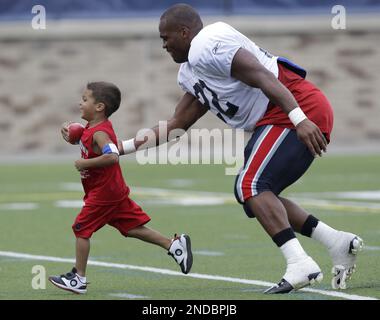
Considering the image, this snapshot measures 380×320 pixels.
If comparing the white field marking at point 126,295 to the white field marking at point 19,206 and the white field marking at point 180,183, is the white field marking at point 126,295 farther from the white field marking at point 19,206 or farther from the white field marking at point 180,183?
the white field marking at point 180,183

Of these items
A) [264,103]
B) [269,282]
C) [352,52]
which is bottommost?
[269,282]

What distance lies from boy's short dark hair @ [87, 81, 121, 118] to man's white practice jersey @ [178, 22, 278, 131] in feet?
1.52

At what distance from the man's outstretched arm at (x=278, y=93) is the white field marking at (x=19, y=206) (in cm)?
716

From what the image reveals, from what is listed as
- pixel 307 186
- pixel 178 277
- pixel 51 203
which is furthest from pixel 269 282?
pixel 307 186

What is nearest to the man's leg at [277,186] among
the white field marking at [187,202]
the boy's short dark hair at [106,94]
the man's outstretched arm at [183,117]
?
the man's outstretched arm at [183,117]

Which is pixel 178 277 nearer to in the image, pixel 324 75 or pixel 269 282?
pixel 269 282

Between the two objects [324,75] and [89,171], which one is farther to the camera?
[324,75]

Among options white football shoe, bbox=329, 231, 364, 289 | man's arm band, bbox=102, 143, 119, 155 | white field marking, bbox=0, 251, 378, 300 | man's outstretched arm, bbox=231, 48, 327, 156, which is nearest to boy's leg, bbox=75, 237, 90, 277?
man's arm band, bbox=102, 143, 119, 155

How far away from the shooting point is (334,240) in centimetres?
805

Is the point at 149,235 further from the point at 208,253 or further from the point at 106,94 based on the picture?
the point at 208,253

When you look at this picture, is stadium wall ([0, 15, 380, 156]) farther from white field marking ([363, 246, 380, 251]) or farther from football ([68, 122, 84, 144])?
football ([68, 122, 84, 144])

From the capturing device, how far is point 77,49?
2498 cm

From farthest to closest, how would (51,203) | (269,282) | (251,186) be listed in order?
(51,203) < (269,282) < (251,186)
